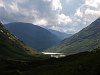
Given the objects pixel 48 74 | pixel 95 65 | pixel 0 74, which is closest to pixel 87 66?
pixel 95 65

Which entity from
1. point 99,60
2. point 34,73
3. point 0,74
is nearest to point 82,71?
point 99,60

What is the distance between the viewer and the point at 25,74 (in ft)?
428

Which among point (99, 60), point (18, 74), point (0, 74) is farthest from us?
point (0, 74)

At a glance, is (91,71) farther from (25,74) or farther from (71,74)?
(25,74)

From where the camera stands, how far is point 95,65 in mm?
99312

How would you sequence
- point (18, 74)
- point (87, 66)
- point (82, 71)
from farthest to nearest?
1. point (18, 74)
2. point (87, 66)
3. point (82, 71)

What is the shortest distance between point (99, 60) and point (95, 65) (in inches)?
402

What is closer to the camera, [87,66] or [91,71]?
[91,71]

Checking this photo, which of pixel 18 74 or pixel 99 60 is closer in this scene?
pixel 99 60

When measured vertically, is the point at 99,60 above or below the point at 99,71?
above

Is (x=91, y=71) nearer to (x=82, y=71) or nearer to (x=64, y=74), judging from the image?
(x=82, y=71)

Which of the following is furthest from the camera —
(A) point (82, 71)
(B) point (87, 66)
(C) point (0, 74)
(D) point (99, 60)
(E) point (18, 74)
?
(C) point (0, 74)

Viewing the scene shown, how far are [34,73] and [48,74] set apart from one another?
19.2 metres

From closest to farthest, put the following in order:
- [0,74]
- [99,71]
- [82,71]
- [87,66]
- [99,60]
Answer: [99,71], [82,71], [87,66], [99,60], [0,74]
